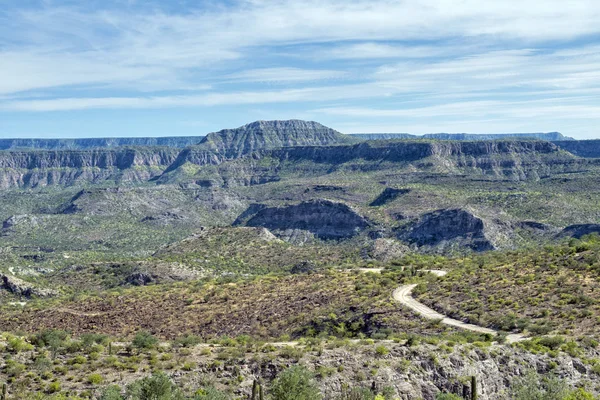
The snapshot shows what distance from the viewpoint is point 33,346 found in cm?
4638

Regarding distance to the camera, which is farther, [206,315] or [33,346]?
[206,315]

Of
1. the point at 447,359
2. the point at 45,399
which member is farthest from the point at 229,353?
the point at 447,359

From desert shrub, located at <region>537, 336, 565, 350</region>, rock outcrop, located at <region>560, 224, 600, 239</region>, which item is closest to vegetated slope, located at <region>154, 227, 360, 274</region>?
rock outcrop, located at <region>560, 224, 600, 239</region>

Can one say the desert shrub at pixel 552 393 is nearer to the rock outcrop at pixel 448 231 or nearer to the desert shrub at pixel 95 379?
the desert shrub at pixel 95 379

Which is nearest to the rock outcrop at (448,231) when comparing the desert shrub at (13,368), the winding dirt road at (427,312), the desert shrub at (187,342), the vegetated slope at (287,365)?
the winding dirt road at (427,312)

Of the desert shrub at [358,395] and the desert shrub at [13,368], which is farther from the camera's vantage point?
the desert shrub at [13,368]

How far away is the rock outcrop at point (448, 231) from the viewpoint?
162125mm

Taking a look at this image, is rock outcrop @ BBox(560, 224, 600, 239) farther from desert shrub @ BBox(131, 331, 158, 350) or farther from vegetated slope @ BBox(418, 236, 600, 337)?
desert shrub @ BBox(131, 331, 158, 350)

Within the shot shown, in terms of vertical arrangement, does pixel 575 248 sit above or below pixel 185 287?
above

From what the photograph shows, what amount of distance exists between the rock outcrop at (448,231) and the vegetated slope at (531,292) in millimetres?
83313

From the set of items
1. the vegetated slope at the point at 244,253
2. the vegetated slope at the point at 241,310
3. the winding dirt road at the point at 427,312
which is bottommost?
the vegetated slope at the point at 244,253

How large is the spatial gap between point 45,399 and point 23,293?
67.7 m

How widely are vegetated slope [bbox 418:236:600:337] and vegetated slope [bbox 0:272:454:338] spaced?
5410 mm

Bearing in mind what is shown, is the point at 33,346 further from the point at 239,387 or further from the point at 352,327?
the point at 352,327
